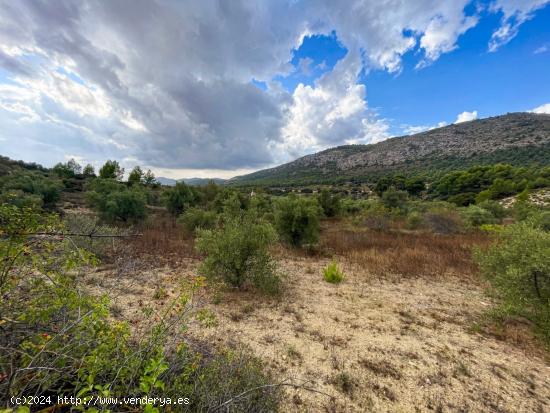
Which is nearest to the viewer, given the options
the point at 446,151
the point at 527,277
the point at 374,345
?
the point at 374,345

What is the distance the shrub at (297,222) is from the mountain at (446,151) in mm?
56212

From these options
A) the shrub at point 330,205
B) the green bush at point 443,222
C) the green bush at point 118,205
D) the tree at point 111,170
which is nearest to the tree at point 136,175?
the tree at point 111,170

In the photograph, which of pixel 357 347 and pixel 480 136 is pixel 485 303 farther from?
pixel 480 136

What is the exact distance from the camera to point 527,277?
13.1ft

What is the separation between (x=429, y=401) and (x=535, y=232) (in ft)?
12.8

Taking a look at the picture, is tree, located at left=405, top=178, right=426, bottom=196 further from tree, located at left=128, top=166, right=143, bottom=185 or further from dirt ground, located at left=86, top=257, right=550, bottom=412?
tree, located at left=128, top=166, right=143, bottom=185

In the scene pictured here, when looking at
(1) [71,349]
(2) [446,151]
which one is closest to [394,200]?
(1) [71,349]

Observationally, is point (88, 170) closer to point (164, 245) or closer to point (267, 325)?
point (164, 245)

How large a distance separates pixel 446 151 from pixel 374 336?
272ft

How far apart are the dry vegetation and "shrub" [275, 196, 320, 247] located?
2642 millimetres

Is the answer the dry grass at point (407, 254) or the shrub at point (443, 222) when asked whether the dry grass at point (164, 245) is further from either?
the shrub at point (443, 222)

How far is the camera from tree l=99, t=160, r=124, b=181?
38.9m

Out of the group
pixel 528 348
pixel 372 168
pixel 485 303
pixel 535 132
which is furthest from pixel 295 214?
pixel 535 132

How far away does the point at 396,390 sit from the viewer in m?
2.89
